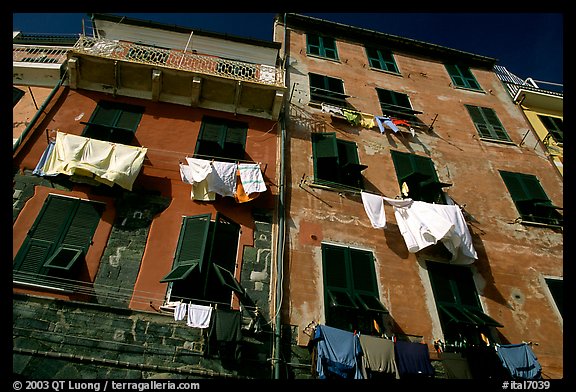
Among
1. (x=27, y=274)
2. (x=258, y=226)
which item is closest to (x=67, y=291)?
(x=27, y=274)

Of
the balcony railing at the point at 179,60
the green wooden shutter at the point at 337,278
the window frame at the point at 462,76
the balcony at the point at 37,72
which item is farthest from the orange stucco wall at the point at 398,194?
the balcony at the point at 37,72

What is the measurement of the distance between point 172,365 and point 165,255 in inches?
102

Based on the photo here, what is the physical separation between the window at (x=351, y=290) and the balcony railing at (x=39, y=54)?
12.3 meters

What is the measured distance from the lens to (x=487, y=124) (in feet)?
54.9

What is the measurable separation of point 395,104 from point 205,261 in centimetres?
1061

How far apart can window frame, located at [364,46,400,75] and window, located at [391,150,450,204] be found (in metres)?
6.13

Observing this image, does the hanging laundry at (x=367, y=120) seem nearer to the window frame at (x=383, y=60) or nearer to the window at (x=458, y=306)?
the window frame at (x=383, y=60)

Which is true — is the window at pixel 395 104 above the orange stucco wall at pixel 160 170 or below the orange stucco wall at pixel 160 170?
above

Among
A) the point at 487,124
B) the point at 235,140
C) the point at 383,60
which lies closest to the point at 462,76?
the point at 487,124

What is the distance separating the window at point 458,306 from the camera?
9914 millimetres

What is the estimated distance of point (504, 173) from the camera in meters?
14.7

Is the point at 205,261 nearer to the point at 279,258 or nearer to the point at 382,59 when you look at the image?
the point at 279,258

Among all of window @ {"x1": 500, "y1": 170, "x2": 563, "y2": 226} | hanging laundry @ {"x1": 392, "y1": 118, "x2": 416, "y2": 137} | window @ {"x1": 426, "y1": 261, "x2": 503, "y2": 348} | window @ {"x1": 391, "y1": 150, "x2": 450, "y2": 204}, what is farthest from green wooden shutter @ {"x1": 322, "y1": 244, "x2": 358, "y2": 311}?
window @ {"x1": 500, "y1": 170, "x2": 563, "y2": 226}

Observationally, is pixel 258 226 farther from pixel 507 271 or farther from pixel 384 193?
pixel 507 271
